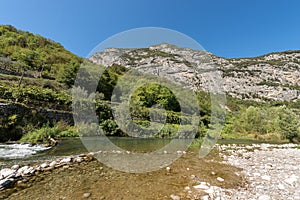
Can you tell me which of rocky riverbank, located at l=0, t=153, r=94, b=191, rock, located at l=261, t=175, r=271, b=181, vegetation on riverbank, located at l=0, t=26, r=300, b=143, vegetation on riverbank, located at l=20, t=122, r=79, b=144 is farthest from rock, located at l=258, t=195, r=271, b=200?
vegetation on riverbank, located at l=0, t=26, r=300, b=143

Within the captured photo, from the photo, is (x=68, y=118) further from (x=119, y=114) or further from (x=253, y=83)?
(x=253, y=83)

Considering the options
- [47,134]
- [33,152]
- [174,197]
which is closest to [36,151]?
[33,152]

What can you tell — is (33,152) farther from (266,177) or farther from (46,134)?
(266,177)

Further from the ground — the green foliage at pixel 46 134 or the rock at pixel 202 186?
the rock at pixel 202 186

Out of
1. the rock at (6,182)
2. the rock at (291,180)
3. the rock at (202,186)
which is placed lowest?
the rock at (6,182)

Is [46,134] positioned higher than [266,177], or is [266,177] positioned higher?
[266,177]

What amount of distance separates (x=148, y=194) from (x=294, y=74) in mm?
112064

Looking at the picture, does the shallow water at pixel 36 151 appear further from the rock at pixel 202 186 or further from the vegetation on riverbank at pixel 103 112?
the rock at pixel 202 186

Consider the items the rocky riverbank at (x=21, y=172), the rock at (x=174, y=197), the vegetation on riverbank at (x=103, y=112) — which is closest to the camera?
the rock at (x=174, y=197)

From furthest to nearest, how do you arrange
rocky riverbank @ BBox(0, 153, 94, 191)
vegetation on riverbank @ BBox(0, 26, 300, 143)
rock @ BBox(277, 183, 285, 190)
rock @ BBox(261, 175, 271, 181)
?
vegetation on riverbank @ BBox(0, 26, 300, 143)
rock @ BBox(261, 175, 271, 181)
rocky riverbank @ BBox(0, 153, 94, 191)
rock @ BBox(277, 183, 285, 190)

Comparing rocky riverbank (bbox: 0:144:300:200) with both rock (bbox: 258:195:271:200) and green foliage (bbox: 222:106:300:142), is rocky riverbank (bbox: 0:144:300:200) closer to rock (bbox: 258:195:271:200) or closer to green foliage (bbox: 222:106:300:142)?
rock (bbox: 258:195:271:200)

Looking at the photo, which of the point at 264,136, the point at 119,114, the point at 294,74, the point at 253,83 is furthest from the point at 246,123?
the point at 294,74

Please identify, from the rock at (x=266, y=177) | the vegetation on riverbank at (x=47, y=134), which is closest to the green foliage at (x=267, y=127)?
the vegetation on riverbank at (x=47, y=134)

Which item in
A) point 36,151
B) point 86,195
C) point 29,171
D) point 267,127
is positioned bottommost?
point 267,127
